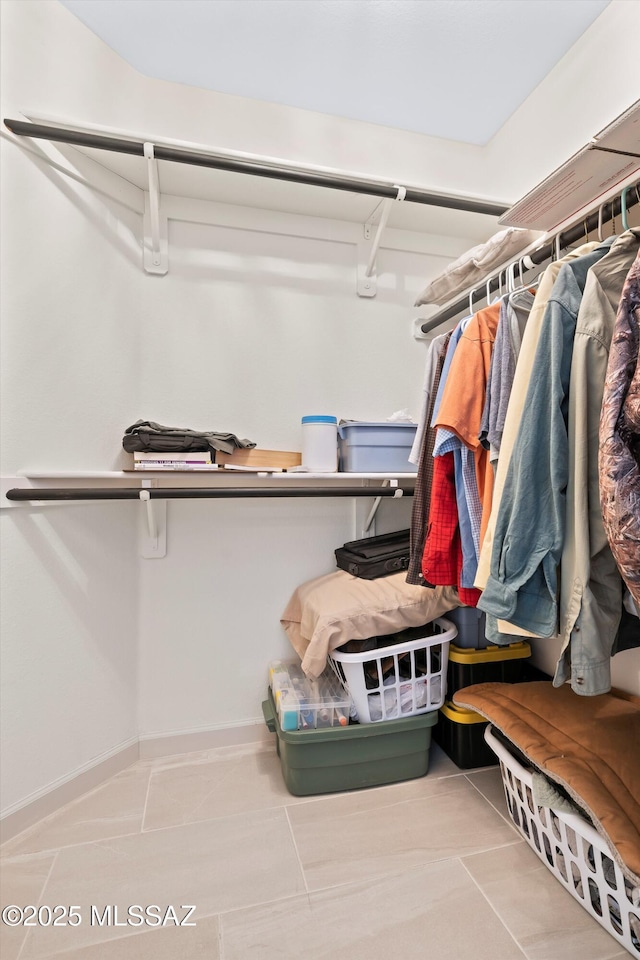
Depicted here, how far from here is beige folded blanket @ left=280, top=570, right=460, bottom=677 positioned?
1.43 m

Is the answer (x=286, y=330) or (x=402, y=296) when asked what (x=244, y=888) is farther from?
(x=402, y=296)

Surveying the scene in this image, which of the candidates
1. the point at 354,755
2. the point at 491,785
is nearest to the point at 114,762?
the point at 354,755

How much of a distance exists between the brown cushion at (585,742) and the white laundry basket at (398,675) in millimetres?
106

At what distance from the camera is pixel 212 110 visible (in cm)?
170

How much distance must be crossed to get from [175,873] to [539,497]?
125cm

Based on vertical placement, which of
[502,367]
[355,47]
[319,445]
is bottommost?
[319,445]

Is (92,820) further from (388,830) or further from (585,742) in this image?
(585,742)

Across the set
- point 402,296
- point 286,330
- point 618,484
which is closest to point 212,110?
point 286,330

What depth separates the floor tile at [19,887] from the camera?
3.30 feet

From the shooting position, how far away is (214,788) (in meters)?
1.51

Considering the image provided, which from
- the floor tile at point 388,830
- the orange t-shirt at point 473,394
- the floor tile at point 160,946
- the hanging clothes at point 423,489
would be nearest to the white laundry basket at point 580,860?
the floor tile at point 388,830

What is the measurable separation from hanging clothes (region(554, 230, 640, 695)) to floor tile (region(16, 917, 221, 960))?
2.99 feet

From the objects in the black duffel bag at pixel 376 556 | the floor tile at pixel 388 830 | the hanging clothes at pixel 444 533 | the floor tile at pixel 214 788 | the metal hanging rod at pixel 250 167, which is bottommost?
the floor tile at pixel 214 788

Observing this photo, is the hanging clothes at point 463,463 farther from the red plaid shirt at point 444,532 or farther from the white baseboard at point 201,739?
the white baseboard at point 201,739
